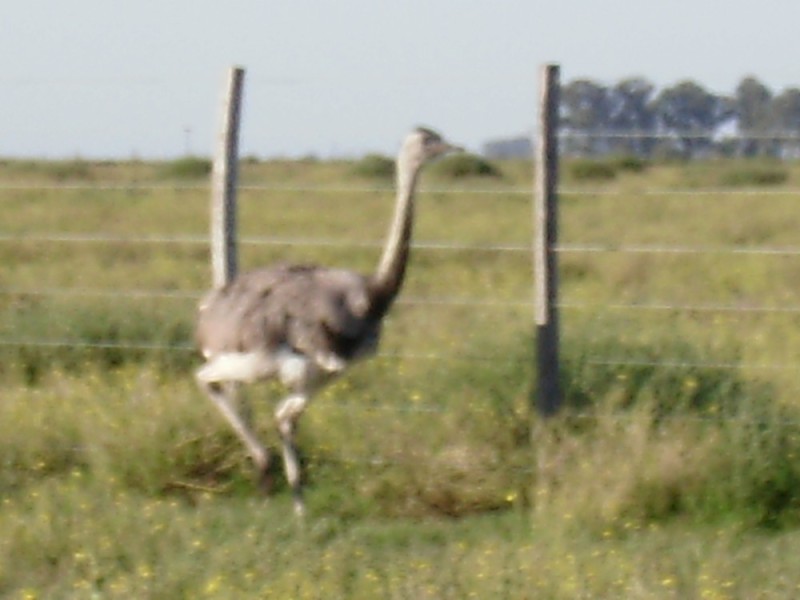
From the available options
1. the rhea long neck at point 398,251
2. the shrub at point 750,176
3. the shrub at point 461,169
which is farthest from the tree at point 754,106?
the shrub at point 461,169

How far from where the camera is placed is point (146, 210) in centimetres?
2262

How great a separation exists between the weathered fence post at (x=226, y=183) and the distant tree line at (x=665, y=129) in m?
1.10

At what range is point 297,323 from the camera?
7016 millimetres

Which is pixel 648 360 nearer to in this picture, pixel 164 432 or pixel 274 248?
pixel 164 432

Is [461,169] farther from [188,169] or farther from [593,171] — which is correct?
[188,169]

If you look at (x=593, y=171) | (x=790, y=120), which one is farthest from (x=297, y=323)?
(x=593, y=171)

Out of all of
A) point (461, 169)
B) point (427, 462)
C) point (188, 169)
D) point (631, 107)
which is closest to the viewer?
point (427, 462)

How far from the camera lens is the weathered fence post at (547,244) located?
741 centimetres

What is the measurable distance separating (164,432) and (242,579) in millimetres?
1644

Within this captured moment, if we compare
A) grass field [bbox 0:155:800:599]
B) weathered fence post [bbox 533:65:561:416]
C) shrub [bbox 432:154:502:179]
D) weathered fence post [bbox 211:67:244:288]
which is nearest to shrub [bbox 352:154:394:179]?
shrub [bbox 432:154:502:179]

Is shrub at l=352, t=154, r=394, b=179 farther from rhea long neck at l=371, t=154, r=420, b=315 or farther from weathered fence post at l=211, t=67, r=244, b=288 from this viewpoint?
rhea long neck at l=371, t=154, r=420, b=315

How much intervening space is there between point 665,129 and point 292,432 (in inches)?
291

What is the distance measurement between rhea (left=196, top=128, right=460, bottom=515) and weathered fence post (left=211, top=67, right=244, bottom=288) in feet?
1.23

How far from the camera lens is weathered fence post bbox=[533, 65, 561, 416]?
24.3ft
